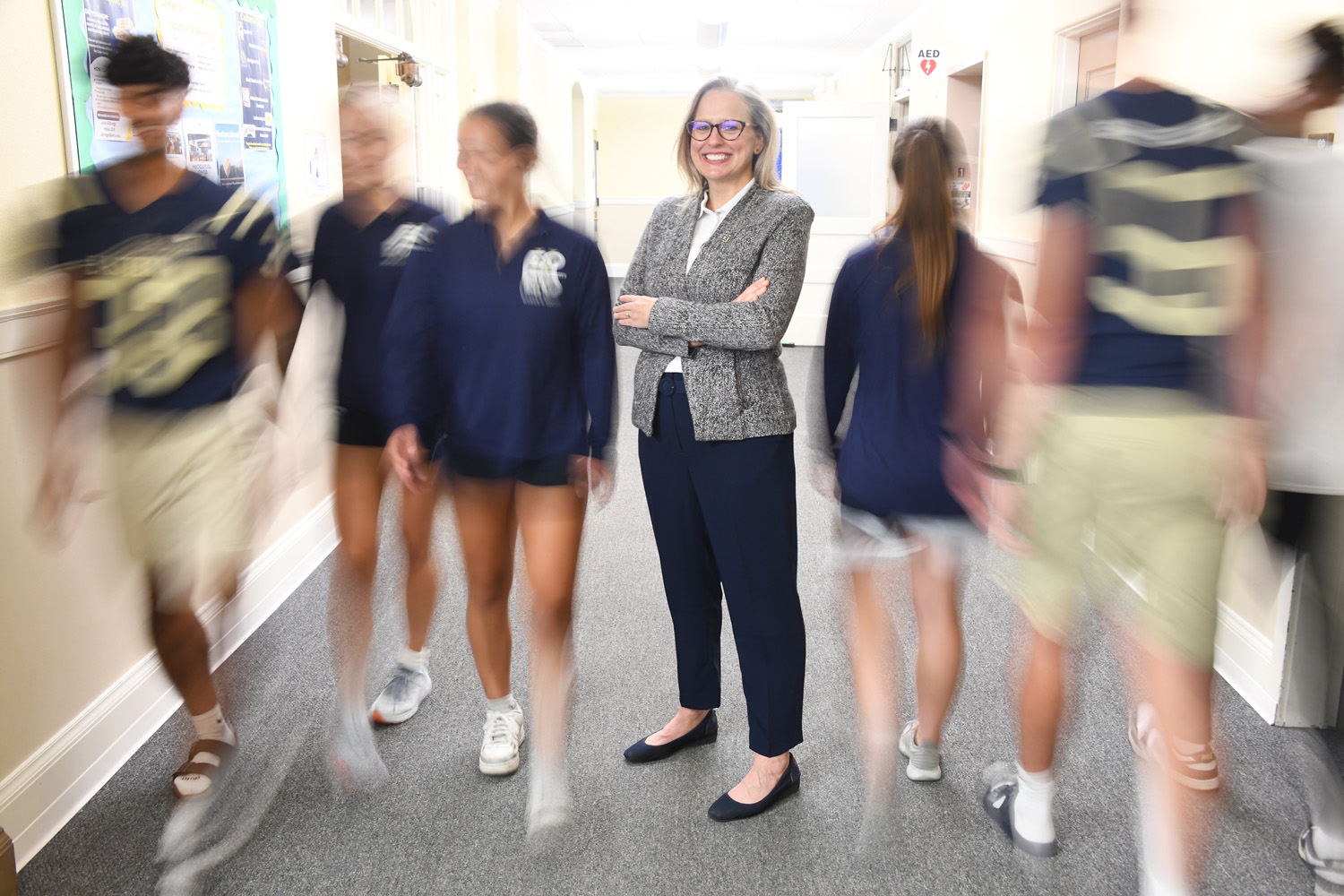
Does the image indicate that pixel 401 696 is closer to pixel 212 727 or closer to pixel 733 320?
pixel 212 727

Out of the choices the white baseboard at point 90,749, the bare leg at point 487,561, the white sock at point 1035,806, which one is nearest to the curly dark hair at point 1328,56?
the white sock at point 1035,806

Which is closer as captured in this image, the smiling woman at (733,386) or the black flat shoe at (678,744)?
the smiling woman at (733,386)

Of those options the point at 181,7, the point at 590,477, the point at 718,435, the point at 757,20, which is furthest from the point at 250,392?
the point at 757,20

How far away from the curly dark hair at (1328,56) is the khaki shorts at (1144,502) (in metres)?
0.67

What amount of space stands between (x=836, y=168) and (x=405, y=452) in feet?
20.3

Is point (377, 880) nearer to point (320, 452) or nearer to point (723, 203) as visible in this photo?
point (723, 203)

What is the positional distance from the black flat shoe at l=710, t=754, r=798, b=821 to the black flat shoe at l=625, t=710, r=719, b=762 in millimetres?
224

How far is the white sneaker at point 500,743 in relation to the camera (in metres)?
2.15

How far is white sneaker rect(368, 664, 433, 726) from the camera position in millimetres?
2377

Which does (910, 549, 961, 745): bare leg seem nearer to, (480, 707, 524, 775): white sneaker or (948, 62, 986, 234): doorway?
(480, 707, 524, 775): white sneaker

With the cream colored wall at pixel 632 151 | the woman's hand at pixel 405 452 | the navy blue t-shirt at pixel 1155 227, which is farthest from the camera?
the cream colored wall at pixel 632 151

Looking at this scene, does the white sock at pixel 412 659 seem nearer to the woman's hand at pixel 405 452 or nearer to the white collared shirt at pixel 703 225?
the woman's hand at pixel 405 452

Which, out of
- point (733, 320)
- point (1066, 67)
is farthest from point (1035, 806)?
point (1066, 67)

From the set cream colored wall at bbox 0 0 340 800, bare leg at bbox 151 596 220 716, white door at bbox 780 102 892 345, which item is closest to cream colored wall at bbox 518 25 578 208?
white door at bbox 780 102 892 345
